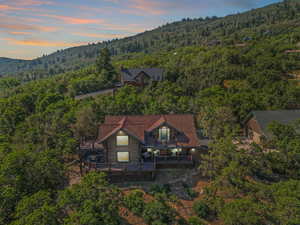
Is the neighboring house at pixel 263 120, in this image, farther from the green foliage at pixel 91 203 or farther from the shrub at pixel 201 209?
the green foliage at pixel 91 203

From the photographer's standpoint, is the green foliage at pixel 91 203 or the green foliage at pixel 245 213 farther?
the green foliage at pixel 245 213

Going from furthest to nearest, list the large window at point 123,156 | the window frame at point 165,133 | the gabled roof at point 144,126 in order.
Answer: the window frame at point 165,133 → the large window at point 123,156 → the gabled roof at point 144,126

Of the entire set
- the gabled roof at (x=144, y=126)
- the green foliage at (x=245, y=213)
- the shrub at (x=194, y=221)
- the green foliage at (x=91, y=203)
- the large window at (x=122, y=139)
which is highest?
the gabled roof at (x=144, y=126)

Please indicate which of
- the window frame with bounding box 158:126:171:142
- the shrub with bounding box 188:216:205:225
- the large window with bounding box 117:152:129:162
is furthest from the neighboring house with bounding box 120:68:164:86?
the shrub with bounding box 188:216:205:225

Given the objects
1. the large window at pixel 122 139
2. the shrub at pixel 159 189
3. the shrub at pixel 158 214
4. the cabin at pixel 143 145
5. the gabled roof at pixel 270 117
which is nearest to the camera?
the shrub at pixel 158 214

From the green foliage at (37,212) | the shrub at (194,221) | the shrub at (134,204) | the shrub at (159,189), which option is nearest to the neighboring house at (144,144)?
the shrub at (159,189)

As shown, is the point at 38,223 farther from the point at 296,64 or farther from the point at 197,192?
the point at 296,64

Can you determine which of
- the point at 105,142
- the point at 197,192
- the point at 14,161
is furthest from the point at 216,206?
the point at 14,161
